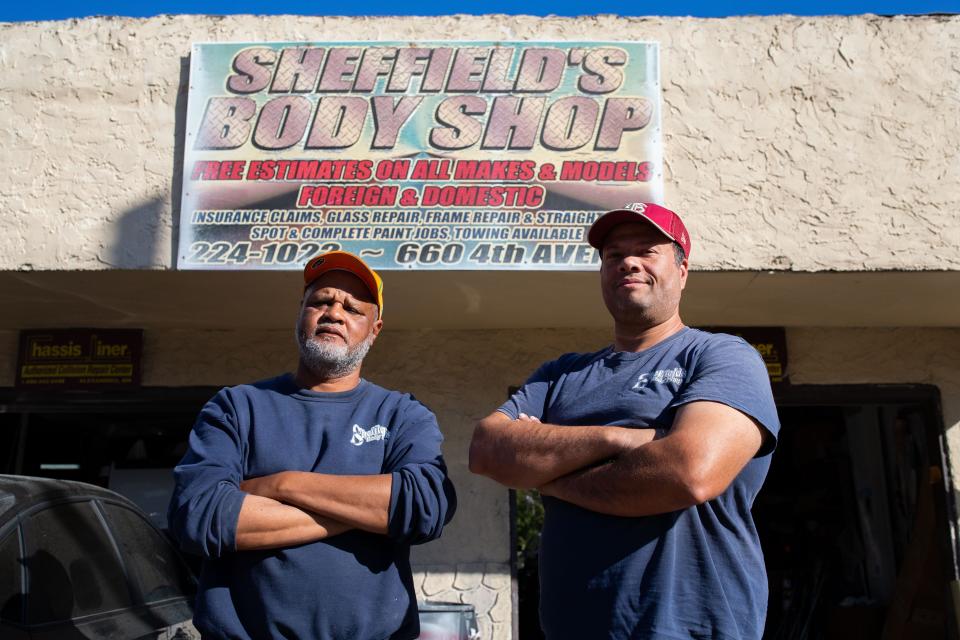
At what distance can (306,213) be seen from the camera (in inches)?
181

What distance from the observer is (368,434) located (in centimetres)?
233

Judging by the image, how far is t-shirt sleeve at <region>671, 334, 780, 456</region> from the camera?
203 centimetres

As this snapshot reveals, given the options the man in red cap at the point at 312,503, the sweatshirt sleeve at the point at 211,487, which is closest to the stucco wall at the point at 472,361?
the man in red cap at the point at 312,503

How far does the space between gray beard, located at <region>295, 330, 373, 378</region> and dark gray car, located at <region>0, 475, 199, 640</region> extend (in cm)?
110

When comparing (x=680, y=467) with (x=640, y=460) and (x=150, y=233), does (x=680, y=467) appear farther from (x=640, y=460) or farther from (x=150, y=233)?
(x=150, y=233)

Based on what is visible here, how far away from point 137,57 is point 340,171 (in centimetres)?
137

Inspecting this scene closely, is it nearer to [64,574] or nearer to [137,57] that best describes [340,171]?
[137,57]

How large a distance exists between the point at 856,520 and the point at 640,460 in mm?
6508

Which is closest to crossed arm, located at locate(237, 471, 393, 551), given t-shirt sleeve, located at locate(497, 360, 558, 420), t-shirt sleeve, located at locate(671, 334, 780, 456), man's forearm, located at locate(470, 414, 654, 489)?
man's forearm, located at locate(470, 414, 654, 489)

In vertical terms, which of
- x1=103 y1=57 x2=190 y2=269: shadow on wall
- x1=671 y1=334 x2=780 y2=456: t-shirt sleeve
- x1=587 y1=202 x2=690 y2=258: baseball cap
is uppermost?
x1=103 y1=57 x2=190 y2=269: shadow on wall

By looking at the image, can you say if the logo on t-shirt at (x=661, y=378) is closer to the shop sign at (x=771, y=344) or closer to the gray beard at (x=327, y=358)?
the gray beard at (x=327, y=358)

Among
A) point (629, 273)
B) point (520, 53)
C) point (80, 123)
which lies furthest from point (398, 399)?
point (80, 123)

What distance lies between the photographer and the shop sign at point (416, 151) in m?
4.53

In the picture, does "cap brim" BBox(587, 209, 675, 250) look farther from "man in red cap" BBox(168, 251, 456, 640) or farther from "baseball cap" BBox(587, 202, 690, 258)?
"man in red cap" BBox(168, 251, 456, 640)
